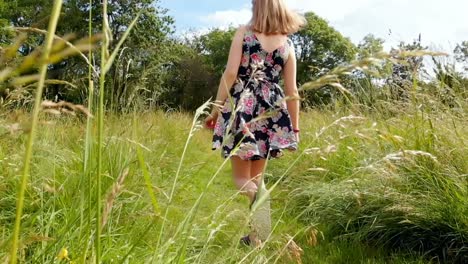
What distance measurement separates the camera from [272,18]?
122 inches

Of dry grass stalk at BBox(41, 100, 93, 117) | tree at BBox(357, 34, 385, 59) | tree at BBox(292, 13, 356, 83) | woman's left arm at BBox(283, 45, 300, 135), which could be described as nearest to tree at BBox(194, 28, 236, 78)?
tree at BBox(292, 13, 356, 83)

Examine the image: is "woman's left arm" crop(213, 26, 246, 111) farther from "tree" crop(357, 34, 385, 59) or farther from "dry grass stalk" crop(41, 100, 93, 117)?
"dry grass stalk" crop(41, 100, 93, 117)

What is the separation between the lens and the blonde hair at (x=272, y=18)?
307 cm

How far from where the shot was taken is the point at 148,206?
8.61 ft

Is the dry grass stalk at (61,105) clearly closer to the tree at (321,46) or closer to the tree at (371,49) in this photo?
the tree at (371,49)

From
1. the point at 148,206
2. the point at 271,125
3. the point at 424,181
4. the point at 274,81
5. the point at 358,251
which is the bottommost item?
the point at 358,251

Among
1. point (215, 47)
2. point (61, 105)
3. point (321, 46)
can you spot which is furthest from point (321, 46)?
point (61, 105)

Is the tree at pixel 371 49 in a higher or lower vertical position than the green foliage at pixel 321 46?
lower

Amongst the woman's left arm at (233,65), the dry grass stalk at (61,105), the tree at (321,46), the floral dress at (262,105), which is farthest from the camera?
the tree at (321,46)

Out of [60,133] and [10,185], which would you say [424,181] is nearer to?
[10,185]

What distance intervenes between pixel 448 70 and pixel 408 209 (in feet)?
4.12

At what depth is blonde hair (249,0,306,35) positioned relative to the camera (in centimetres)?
307

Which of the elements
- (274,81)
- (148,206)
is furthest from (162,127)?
(148,206)

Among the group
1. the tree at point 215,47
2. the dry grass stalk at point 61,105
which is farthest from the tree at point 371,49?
the tree at point 215,47
